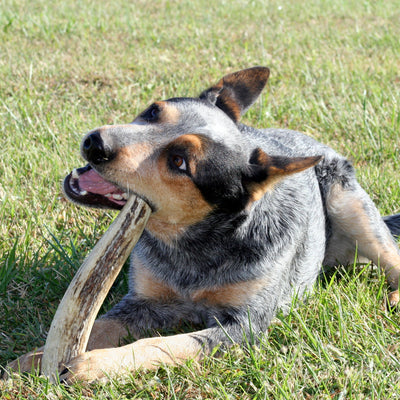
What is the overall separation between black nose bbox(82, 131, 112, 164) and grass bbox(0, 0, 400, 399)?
1175 mm

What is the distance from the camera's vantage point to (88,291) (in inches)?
119

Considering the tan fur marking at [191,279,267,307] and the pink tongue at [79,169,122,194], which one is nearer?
the pink tongue at [79,169,122,194]

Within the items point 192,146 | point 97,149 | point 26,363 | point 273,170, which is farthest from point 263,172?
point 26,363

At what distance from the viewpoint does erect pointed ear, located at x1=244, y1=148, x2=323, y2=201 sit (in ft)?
10.6

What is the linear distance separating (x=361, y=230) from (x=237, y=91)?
4.54ft

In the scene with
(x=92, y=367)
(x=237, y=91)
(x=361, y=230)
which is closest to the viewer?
(x=92, y=367)

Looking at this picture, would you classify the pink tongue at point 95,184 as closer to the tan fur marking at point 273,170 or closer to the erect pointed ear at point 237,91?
the tan fur marking at point 273,170

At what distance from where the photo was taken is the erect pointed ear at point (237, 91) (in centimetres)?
406

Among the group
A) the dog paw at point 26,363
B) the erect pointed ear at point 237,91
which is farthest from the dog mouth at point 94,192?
the erect pointed ear at point 237,91

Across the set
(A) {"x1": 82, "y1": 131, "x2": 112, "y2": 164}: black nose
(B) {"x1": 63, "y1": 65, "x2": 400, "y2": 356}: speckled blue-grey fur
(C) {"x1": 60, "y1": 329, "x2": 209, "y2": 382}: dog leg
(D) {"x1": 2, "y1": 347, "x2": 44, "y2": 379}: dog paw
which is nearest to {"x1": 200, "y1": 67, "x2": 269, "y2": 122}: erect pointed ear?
(B) {"x1": 63, "y1": 65, "x2": 400, "y2": 356}: speckled blue-grey fur

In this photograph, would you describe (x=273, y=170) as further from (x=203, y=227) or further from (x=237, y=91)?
(x=237, y=91)

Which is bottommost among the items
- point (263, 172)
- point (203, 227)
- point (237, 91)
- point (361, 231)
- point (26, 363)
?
point (361, 231)

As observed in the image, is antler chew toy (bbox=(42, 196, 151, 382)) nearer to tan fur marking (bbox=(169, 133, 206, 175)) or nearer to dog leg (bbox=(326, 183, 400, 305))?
tan fur marking (bbox=(169, 133, 206, 175))

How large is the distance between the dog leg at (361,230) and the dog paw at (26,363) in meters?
2.38
